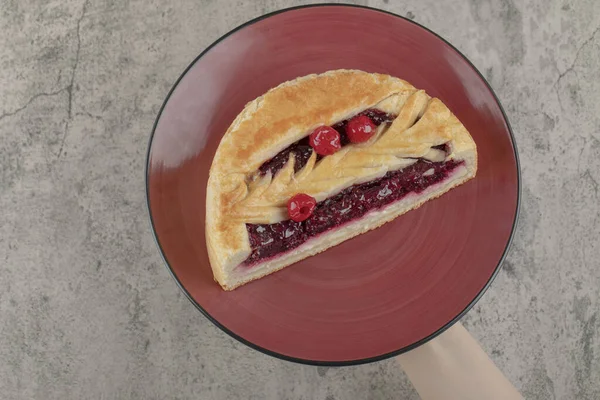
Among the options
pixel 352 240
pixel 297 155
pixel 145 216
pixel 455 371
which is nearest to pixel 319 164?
pixel 297 155

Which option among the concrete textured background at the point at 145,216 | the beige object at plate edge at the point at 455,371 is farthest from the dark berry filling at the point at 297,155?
the beige object at plate edge at the point at 455,371

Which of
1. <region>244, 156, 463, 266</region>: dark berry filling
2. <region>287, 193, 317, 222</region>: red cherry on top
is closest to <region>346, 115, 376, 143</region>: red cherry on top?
<region>244, 156, 463, 266</region>: dark berry filling

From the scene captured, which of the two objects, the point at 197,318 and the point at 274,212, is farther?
the point at 197,318

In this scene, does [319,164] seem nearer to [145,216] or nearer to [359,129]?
[359,129]

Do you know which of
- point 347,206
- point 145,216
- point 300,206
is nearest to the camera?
point 300,206

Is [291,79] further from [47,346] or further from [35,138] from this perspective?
[47,346]

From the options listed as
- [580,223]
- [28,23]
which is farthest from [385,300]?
[28,23]
